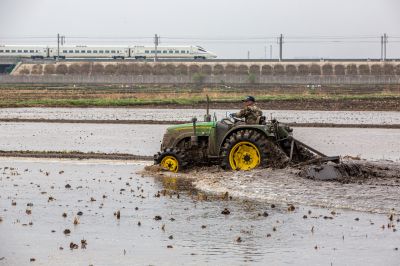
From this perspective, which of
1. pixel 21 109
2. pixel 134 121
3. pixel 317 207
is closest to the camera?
pixel 317 207

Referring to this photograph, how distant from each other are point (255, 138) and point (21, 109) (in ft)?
136

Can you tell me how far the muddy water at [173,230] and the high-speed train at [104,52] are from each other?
153924 millimetres

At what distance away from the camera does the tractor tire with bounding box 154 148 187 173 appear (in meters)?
22.2

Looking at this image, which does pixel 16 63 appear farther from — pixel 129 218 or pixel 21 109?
pixel 129 218

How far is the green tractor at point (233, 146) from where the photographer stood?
825 inches

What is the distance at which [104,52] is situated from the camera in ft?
578

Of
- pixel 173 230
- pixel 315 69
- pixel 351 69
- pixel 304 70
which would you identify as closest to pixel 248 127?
pixel 173 230

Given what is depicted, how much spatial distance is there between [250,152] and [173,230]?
6.33m

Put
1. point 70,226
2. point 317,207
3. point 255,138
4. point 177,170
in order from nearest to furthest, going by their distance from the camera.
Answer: point 70,226 → point 317,207 → point 255,138 → point 177,170

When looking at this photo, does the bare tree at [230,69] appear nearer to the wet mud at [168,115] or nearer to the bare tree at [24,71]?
the bare tree at [24,71]

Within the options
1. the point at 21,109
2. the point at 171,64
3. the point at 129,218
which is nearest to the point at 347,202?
the point at 129,218

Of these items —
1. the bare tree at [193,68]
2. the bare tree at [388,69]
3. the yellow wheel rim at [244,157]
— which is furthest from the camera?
Answer: the bare tree at [193,68]

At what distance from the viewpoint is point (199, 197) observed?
18719mm

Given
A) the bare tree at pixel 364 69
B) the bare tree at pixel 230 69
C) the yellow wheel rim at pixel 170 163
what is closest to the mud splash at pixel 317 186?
the yellow wheel rim at pixel 170 163
